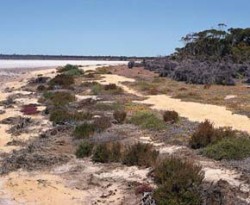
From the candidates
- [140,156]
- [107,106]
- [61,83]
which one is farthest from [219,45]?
[140,156]

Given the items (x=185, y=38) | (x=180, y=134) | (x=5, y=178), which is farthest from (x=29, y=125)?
(x=185, y=38)

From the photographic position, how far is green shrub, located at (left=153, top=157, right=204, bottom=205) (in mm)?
12141

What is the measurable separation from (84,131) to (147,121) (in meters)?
3.22

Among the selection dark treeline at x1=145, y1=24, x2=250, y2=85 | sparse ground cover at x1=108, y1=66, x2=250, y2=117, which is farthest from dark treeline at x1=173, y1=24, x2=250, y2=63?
sparse ground cover at x1=108, y1=66, x2=250, y2=117

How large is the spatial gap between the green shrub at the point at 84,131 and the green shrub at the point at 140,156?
3.91 m

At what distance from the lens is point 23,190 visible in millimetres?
14008

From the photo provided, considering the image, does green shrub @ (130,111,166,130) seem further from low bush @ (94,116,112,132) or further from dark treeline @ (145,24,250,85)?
dark treeline @ (145,24,250,85)

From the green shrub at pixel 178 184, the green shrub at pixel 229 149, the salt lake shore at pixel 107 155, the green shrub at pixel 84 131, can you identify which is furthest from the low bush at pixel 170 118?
the green shrub at pixel 178 184

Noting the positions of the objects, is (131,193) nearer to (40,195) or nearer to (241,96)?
(40,195)

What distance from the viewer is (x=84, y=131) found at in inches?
813

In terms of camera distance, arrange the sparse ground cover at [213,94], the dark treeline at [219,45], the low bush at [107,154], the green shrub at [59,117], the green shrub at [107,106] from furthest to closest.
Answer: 1. the dark treeline at [219,45]
2. the sparse ground cover at [213,94]
3. the green shrub at [107,106]
4. the green shrub at [59,117]
5. the low bush at [107,154]

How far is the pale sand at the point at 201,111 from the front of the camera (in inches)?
917

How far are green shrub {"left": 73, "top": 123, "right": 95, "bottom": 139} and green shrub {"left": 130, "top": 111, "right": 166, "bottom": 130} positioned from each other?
2.32 metres

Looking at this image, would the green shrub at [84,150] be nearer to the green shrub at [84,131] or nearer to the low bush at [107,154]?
the low bush at [107,154]
